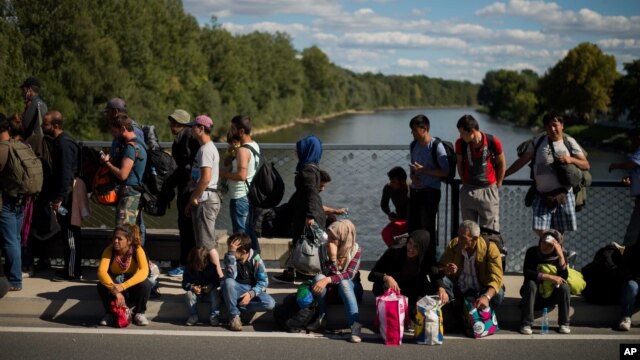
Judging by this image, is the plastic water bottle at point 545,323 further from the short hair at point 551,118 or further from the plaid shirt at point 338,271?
the short hair at point 551,118

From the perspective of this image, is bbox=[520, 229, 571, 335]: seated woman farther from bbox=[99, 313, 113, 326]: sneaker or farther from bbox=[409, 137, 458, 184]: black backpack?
bbox=[99, 313, 113, 326]: sneaker

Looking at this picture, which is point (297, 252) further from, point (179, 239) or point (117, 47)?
point (117, 47)

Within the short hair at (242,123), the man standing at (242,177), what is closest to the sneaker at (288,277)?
the man standing at (242,177)

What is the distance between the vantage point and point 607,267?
788 centimetres

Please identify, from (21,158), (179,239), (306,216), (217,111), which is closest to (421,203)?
(306,216)

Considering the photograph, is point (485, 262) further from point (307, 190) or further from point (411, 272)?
point (307, 190)

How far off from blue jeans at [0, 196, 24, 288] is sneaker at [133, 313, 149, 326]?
1.52 m

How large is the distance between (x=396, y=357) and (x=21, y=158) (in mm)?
4236

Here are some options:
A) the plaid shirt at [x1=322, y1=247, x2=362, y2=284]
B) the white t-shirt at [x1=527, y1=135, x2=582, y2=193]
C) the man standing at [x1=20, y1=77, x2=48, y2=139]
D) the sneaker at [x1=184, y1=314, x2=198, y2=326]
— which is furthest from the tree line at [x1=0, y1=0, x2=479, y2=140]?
the white t-shirt at [x1=527, y1=135, x2=582, y2=193]

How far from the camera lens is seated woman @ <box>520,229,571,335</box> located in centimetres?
743

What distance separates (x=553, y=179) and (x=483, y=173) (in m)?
0.73

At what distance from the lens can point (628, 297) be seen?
7.50 meters

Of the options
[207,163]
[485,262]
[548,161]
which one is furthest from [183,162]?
[548,161]

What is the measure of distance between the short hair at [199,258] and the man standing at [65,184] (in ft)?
5.36
